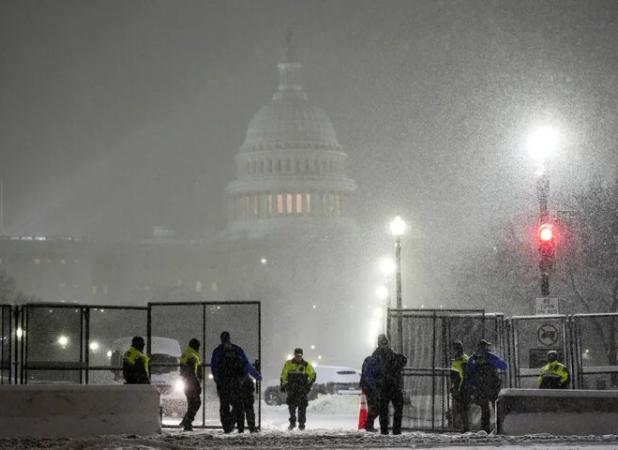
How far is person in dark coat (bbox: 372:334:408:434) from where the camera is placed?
25.7m

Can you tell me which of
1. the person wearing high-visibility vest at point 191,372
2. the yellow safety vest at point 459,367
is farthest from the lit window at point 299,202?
the person wearing high-visibility vest at point 191,372

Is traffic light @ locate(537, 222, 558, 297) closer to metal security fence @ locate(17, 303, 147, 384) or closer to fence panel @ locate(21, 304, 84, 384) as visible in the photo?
metal security fence @ locate(17, 303, 147, 384)

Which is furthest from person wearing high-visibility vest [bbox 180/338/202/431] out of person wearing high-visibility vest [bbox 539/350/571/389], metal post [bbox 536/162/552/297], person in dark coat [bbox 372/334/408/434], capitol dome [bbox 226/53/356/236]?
capitol dome [bbox 226/53/356/236]

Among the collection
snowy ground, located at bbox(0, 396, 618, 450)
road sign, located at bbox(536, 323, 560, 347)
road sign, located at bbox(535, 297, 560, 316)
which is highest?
road sign, located at bbox(535, 297, 560, 316)

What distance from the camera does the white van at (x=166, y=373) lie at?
36875 mm

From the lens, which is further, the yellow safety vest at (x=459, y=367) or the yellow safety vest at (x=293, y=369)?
the yellow safety vest at (x=293, y=369)

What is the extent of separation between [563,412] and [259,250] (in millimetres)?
161468

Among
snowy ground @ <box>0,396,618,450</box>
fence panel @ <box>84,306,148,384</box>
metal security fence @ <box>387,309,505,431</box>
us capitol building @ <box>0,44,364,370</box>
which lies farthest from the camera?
us capitol building @ <box>0,44,364,370</box>

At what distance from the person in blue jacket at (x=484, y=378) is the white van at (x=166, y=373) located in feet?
26.3

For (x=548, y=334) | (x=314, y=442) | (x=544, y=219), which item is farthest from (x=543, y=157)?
(x=314, y=442)

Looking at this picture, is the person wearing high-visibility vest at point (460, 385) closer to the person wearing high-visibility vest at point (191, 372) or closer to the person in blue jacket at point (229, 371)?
the person in blue jacket at point (229, 371)

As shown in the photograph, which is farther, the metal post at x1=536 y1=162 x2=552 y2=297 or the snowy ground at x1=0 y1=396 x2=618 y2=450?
the metal post at x1=536 y1=162 x2=552 y2=297

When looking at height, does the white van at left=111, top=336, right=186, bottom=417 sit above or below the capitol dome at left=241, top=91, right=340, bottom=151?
below

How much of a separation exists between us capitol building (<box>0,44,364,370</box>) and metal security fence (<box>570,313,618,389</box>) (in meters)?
119
